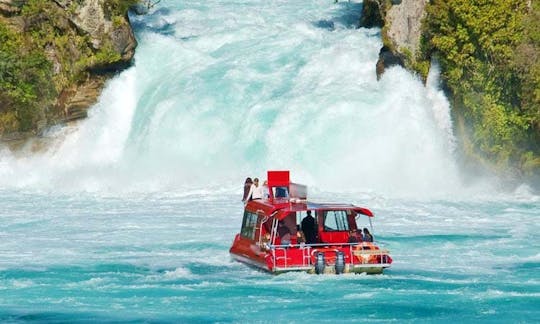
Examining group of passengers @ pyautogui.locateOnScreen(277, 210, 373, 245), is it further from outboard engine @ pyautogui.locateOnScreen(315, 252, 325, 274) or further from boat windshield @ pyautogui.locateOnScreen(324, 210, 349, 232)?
outboard engine @ pyautogui.locateOnScreen(315, 252, 325, 274)

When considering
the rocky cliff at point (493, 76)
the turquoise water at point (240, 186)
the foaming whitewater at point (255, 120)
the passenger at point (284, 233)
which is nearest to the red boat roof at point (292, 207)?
the passenger at point (284, 233)

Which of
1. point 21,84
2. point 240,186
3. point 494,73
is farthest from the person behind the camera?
point 21,84

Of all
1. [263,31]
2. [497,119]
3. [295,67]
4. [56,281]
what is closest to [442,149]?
[497,119]

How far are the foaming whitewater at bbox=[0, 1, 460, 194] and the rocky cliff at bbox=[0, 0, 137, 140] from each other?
89 cm

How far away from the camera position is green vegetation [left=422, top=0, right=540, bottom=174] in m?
47.7

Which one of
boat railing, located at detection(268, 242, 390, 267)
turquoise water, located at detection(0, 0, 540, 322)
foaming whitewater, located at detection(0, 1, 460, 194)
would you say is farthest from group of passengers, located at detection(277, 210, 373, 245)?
foaming whitewater, located at detection(0, 1, 460, 194)

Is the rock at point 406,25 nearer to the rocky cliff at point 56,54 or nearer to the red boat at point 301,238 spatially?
the rocky cliff at point 56,54

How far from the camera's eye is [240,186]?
49.0m

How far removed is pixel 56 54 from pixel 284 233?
2708 cm

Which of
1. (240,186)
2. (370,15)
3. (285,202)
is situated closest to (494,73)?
(240,186)

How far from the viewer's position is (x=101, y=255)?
35.1m

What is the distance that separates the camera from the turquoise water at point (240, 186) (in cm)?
2920

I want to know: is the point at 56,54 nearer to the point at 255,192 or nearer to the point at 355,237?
the point at 255,192

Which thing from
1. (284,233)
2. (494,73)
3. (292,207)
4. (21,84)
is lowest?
(284,233)
